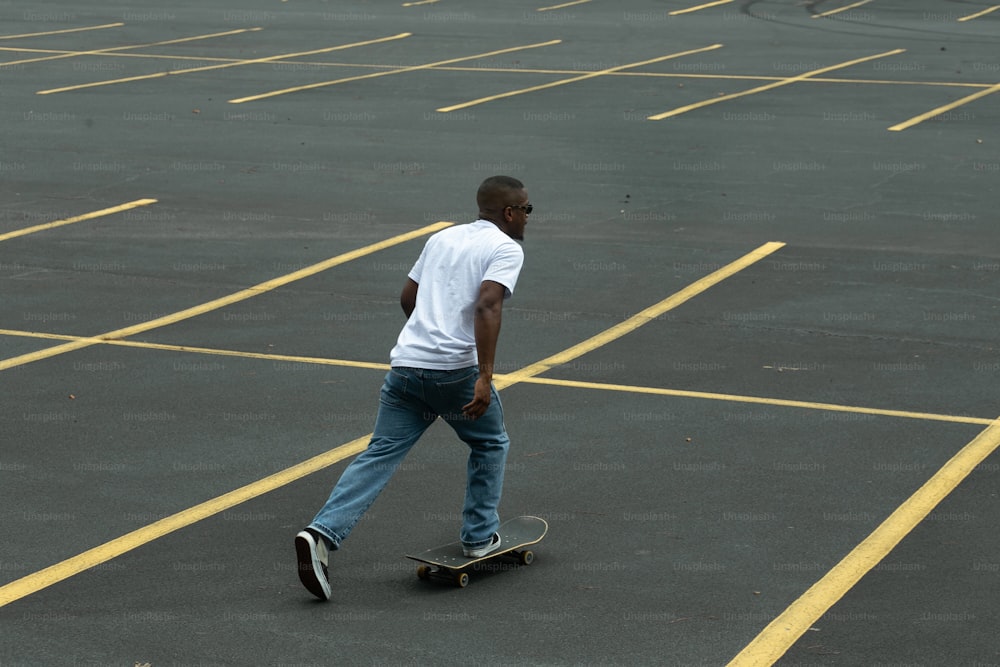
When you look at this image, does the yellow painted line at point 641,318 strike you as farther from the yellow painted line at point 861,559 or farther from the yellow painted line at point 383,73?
the yellow painted line at point 383,73

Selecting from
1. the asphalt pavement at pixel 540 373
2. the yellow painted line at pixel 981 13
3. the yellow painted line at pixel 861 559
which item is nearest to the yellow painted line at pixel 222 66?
the asphalt pavement at pixel 540 373

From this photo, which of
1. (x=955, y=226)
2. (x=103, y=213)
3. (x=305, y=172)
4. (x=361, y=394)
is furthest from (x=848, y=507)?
(x=305, y=172)

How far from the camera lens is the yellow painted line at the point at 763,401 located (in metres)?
9.67

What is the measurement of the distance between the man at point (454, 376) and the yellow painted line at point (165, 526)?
1.16m

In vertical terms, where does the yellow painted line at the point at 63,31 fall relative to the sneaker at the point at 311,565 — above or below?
above

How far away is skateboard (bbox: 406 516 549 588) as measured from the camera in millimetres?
7055

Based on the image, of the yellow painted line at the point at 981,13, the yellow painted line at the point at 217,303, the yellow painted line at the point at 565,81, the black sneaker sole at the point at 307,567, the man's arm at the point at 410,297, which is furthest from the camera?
the yellow painted line at the point at 981,13

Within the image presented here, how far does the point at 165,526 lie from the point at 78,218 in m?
8.83

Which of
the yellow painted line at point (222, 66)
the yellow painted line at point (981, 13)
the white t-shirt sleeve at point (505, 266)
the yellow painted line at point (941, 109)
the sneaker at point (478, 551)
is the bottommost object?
the yellow painted line at point (941, 109)

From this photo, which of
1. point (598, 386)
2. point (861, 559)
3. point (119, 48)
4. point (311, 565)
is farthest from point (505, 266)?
point (119, 48)

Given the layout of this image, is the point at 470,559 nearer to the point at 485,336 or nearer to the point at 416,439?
the point at 416,439

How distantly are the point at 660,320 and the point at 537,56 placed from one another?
61.8 ft

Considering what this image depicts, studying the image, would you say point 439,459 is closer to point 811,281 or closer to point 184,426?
point 184,426

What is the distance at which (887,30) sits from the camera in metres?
35.2
